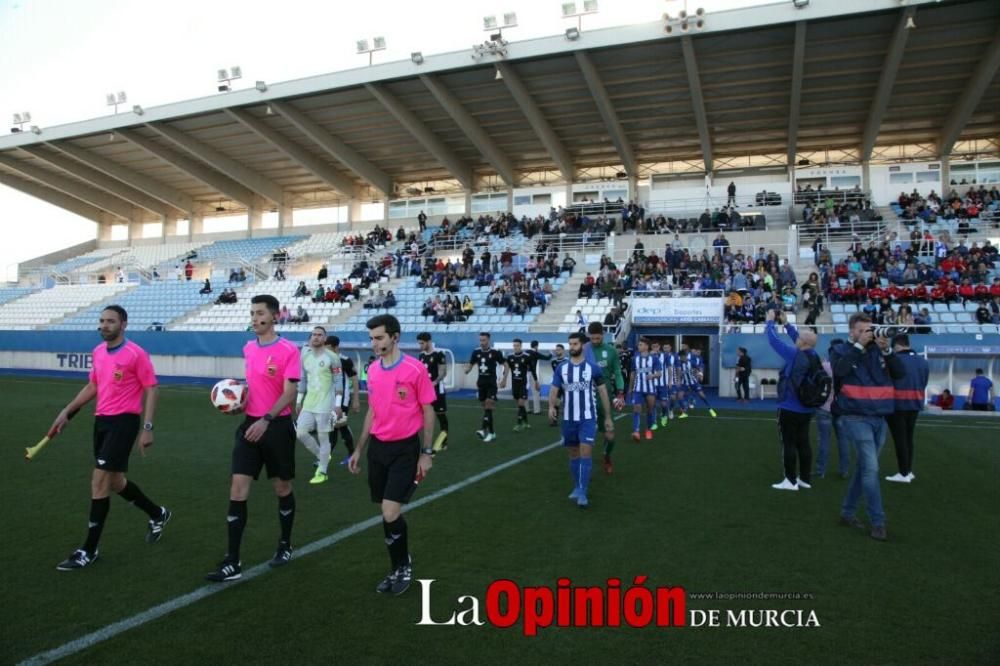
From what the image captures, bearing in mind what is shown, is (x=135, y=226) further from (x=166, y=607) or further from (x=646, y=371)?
(x=166, y=607)

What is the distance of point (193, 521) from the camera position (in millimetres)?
6008

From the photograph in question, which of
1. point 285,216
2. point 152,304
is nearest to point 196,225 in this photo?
point 285,216

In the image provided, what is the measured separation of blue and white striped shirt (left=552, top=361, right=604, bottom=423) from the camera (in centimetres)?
683

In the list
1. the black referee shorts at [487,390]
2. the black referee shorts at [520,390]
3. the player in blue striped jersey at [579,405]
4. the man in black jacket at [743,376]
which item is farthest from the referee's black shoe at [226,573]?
the man in black jacket at [743,376]

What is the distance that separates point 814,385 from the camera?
7.12 meters

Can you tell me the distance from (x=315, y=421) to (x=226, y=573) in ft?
11.8

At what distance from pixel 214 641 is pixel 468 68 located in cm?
2826

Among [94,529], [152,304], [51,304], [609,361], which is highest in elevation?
[51,304]

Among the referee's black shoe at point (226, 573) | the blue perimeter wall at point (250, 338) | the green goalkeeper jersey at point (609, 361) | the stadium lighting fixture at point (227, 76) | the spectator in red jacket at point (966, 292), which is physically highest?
the stadium lighting fixture at point (227, 76)

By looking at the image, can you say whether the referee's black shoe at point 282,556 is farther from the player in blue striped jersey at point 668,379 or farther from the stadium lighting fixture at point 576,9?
the stadium lighting fixture at point 576,9

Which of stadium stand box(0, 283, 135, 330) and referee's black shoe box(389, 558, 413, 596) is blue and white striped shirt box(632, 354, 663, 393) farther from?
stadium stand box(0, 283, 135, 330)

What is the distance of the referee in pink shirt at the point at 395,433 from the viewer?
14.4 feet

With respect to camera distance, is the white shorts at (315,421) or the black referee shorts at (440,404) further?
the black referee shorts at (440,404)

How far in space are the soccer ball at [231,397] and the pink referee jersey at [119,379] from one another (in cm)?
63
